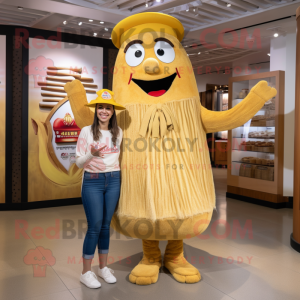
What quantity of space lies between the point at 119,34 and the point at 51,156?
9.72 feet

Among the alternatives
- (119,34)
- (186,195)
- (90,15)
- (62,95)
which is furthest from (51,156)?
(186,195)

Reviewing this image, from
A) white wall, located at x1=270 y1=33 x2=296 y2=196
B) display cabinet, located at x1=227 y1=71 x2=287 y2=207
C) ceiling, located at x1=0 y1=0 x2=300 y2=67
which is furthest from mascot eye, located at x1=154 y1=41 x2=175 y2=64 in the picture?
white wall, located at x1=270 y1=33 x2=296 y2=196

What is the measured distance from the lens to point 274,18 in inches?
198

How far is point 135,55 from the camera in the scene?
2.53m

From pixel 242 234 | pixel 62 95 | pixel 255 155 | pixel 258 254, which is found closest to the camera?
pixel 258 254

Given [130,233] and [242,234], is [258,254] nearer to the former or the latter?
[242,234]

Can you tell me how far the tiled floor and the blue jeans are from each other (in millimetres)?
454

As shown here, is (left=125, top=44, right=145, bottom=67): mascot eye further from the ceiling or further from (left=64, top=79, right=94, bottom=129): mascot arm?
the ceiling

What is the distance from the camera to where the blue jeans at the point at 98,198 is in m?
2.39

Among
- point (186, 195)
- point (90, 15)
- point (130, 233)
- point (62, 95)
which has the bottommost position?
point (130, 233)

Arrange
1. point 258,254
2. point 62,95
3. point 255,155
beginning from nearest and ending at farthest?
point 258,254 → point 62,95 → point 255,155

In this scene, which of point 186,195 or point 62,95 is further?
point 62,95

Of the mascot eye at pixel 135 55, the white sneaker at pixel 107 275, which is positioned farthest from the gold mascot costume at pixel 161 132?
the white sneaker at pixel 107 275

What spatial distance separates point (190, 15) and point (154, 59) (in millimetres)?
3232
